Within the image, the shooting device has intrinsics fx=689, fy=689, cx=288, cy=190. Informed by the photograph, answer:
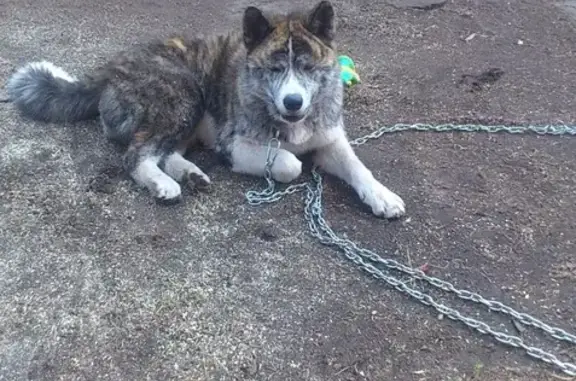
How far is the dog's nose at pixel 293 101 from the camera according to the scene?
4.03 metres

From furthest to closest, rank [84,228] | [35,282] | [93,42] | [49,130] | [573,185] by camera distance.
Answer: [93,42], [49,130], [573,185], [84,228], [35,282]

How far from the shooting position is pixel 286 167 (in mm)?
4289

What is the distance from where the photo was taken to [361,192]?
421 centimetres

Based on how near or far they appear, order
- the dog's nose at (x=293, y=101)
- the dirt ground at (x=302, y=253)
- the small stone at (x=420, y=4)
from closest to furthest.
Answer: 1. the dirt ground at (x=302, y=253)
2. the dog's nose at (x=293, y=101)
3. the small stone at (x=420, y=4)

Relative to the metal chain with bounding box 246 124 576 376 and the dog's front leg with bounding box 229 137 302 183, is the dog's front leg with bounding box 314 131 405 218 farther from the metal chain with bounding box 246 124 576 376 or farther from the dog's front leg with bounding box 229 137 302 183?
the dog's front leg with bounding box 229 137 302 183

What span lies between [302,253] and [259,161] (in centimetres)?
84

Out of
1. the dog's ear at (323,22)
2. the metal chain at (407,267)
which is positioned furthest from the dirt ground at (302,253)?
the dog's ear at (323,22)

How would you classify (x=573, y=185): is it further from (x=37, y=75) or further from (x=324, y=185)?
(x=37, y=75)

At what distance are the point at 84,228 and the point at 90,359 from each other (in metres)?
1.02

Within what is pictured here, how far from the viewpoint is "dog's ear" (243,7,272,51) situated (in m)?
4.20

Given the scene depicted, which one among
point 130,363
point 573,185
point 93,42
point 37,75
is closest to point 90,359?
point 130,363

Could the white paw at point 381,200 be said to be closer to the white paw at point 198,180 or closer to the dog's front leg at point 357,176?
the dog's front leg at point 357,176

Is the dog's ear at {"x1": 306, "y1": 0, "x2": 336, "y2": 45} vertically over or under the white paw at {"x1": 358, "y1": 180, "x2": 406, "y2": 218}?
over

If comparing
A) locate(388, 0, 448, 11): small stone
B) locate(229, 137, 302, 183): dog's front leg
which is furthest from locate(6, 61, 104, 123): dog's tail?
locate(388, 0, 448, 11): small stone
